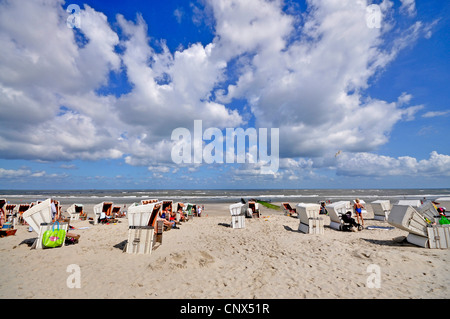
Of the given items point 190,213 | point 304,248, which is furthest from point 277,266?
point 190,213

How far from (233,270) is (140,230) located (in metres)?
4.10

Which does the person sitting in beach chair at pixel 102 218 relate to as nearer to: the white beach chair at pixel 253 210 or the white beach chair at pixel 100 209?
the white beach chair at pixel 100 209

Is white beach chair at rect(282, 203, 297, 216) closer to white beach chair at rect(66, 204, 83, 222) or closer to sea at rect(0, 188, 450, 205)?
sea at rect(0, 188, 450, 205)

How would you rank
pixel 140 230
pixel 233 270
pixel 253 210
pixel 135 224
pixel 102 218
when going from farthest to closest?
pixel 253 210
pixel 102 218
pixel 135 224
pixel 140 230
pixel 233 270

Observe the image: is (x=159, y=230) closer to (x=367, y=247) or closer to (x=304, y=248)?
(x=304, y=248)

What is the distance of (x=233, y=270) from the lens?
684cm

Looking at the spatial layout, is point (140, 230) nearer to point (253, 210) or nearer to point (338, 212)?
point (338, 212)

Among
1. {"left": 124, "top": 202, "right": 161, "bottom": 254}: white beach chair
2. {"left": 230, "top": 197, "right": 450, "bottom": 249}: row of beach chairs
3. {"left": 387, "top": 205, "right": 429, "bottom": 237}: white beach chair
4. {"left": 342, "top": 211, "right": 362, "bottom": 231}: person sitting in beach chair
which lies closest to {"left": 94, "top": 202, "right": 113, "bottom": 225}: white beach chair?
{"left": 124, "top": 202, "right": 161, "bottom": 254}: white beach chair

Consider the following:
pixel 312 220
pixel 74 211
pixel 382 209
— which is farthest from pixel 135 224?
pixel 382 209

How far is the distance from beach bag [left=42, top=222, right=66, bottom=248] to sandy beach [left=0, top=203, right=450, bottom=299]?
1.02 feet

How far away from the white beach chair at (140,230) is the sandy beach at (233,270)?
350 millimetres

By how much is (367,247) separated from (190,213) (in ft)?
45.9

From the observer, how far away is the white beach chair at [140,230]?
27.4ft
